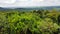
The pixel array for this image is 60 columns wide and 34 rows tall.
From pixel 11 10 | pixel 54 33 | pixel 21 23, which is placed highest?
pixel 11 10

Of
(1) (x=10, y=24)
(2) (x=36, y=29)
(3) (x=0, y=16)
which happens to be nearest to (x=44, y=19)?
(2) (x=36, y=29)

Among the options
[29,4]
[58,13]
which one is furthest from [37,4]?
[58,13]

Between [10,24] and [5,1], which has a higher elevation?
[5,1]

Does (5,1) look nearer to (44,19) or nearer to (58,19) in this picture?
(44,19)

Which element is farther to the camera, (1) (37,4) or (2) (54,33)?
(1) (37,4)

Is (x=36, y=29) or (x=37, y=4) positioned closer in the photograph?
(x=36, y=29)

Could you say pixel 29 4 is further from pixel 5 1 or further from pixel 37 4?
pixel 5 1
